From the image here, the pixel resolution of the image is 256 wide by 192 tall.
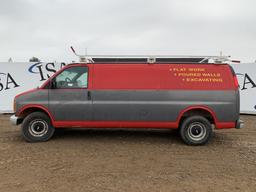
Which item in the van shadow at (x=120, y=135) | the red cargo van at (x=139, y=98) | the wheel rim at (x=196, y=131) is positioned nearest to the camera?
the red cargo van at (x=139, y=98)

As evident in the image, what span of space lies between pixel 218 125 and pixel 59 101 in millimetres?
3948

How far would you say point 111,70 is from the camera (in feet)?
28.1

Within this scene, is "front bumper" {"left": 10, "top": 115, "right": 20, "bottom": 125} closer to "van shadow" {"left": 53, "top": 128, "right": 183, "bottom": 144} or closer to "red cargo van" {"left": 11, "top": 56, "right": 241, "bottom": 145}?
"red cargo van" {"left": 11, "top": 56, "right": 241, "bottom": 145}

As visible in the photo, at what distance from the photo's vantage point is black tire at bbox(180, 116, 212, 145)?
27.4 feet

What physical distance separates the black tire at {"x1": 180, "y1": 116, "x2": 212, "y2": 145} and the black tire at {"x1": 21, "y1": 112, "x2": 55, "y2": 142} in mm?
3347

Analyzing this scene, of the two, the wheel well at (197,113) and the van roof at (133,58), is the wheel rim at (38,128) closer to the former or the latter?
the van roof at (133,58)

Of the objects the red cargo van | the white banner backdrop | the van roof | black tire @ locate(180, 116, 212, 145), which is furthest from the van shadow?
the white banner backdrop

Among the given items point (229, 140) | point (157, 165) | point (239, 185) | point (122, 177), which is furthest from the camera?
point (229, 140)

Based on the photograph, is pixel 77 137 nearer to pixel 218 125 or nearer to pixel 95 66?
pixel 95 66

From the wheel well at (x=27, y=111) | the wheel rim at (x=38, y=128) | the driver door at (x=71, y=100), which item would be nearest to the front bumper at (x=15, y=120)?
the wheel well at (x=27, y=111)

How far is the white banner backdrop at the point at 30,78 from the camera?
15.1 m

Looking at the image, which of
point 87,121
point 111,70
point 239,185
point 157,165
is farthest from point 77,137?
point 239,185

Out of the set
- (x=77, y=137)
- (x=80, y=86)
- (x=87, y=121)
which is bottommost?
(x=77, y=137)

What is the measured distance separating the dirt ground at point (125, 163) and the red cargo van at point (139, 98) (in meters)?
0.53
